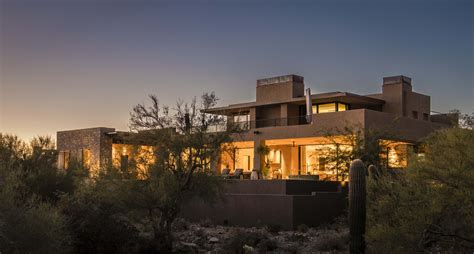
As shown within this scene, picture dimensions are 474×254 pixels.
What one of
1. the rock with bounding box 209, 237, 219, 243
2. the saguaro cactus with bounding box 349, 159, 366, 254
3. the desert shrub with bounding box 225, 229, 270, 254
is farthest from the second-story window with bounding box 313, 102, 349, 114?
the saguaro cactus with bounding box 349, 159, 366, 254

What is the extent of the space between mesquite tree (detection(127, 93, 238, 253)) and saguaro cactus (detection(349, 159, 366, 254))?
6.77 m

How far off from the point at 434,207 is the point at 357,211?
341 centimetres

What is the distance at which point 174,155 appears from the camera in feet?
71.6

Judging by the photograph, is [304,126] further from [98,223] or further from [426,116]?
[98,223]

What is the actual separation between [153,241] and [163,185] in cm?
188

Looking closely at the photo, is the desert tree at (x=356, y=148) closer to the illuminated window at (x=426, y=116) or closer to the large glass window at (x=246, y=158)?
the large glass window at (x=246, y=158)

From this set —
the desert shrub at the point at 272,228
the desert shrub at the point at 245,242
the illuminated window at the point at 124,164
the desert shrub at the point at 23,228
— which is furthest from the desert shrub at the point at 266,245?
the desert shrub at the point at 23,228

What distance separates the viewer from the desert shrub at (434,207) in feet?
40.7

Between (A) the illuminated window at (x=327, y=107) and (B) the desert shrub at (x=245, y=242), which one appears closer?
(B) the desert shrub at (x=245, y=242)

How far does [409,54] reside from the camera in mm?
31906

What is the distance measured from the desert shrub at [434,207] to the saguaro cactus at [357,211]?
1487mm

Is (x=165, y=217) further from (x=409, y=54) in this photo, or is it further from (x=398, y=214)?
(x=409, y=54)

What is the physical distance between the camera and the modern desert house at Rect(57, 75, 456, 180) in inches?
1270

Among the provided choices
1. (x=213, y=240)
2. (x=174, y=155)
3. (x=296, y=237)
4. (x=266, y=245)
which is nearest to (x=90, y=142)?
(x=174, y=155)
